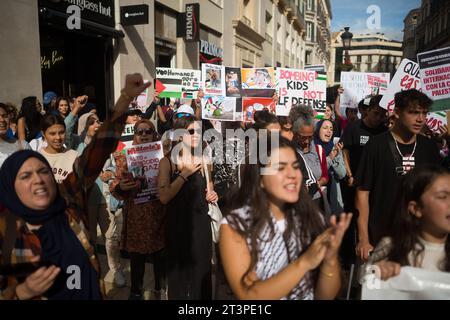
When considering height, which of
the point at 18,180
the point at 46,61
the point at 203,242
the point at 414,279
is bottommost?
the point at 203,242

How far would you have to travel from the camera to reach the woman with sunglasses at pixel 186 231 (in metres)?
3.00

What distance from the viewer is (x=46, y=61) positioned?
860 cm

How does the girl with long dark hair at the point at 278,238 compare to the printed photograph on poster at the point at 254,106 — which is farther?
the printed photograph on poster at the point at 254,106

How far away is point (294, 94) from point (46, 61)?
615 centimetres

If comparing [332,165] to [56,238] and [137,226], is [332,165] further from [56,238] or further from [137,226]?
[56,238]

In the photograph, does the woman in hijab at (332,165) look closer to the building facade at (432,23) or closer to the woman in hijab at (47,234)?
the woman in hijab at (47,234)

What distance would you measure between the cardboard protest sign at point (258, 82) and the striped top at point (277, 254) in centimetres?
506

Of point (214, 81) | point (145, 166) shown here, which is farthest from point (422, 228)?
point (214, 81)

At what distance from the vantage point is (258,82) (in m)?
6.71

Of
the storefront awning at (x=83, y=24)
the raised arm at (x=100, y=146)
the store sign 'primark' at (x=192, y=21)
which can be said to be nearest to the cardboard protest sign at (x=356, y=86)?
the raised arm at (x=100, y=146)

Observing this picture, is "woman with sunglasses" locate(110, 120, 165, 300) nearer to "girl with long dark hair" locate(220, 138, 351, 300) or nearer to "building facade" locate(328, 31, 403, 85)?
"girl with long dark hair" locate(220, 138, 351, 300)

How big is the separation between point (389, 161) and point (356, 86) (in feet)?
15.0

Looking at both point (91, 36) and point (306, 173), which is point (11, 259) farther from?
point (91, 36)

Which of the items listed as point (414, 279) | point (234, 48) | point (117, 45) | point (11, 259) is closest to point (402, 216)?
point (414, 279)
